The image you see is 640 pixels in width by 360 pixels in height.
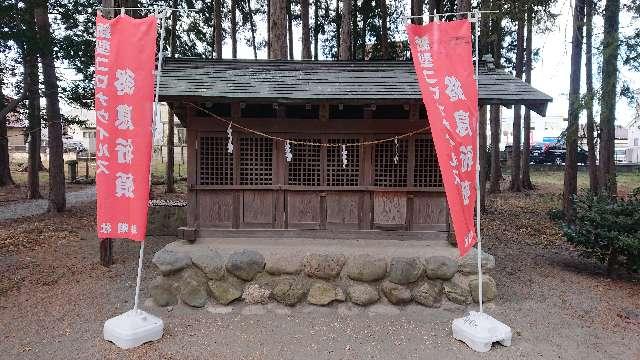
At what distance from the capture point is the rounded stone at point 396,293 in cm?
711

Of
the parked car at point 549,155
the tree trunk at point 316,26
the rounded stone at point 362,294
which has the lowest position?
the rounded stone at point 362,294

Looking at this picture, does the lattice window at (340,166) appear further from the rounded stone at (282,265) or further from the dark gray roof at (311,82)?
the rounded stone at (282,265)

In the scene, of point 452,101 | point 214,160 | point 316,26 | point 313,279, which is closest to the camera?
point 452,101

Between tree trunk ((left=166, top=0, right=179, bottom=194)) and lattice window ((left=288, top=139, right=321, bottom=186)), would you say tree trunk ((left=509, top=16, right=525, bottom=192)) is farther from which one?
tree trunk ((left=166, top=0, right=179, bottom=194))

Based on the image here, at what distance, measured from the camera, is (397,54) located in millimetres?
23672

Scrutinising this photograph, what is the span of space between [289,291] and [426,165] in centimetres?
354

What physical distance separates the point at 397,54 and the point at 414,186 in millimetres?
17537

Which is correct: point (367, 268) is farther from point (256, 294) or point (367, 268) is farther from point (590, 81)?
point (590, 81)

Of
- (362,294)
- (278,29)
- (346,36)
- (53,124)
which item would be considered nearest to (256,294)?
(362,294)

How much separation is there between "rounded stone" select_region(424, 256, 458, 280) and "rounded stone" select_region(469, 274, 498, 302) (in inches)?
15.0

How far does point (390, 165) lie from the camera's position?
8055 mm

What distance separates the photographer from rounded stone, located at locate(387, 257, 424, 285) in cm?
717

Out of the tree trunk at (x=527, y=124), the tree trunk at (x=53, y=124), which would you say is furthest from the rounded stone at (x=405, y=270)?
the tree trunk at (x=527, y=124)

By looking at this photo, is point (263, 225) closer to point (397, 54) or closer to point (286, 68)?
point (286, 68)
